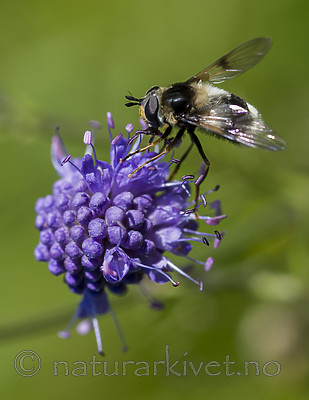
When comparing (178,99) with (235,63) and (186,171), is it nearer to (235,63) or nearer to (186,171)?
(235,63)

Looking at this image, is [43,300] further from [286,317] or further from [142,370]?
[286,317]

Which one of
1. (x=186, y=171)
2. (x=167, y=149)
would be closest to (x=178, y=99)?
(x=167, y=149)

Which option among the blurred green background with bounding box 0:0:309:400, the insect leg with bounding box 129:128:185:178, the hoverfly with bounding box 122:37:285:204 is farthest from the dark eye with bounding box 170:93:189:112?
the blurred green background with bounding box 0:0:309:400

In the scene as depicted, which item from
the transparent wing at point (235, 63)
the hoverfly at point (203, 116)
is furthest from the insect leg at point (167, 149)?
the transparent wing at point (235, 63)

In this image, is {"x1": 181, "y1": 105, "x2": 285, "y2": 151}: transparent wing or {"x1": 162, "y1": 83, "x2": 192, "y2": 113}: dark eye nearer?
{"x1": 181, "y1": 105, "x2": 285, "y2": 151}: transparent wing

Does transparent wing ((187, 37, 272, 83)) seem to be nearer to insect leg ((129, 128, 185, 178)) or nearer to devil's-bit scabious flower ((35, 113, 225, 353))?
insect leg ((129, 128, 185, 178))

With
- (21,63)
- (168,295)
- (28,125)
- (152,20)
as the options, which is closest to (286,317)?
(168,295)
